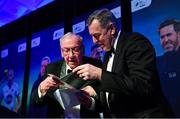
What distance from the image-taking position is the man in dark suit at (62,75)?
6.51ft

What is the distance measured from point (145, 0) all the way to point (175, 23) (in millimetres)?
457

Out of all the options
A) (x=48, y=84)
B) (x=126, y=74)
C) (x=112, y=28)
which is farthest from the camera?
(x=48, y=84)

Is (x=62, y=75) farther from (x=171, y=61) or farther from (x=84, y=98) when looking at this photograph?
(x=171, y=61)

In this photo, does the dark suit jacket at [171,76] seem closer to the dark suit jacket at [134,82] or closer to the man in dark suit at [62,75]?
the man in dark suit at [62,75]

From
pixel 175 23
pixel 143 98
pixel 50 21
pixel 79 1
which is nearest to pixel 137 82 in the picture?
pixel 143 98

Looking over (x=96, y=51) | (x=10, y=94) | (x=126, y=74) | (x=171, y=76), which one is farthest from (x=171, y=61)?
(x=10, y=94)

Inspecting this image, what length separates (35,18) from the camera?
489 centimetres

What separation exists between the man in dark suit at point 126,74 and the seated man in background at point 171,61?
1114 mm

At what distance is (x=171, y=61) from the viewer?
2861mm

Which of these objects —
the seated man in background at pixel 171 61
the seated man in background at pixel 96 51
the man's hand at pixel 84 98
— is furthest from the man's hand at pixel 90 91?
the seated man in background at pixel 96 51

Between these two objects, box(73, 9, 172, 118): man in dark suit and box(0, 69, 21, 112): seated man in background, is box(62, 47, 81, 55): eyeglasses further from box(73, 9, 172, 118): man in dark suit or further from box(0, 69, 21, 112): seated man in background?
box(0, 69, 21, 112): seated man in background

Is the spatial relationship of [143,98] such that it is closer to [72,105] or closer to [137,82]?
[137,82]

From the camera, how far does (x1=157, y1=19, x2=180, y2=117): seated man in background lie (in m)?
2.82

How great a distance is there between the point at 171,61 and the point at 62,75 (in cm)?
103
